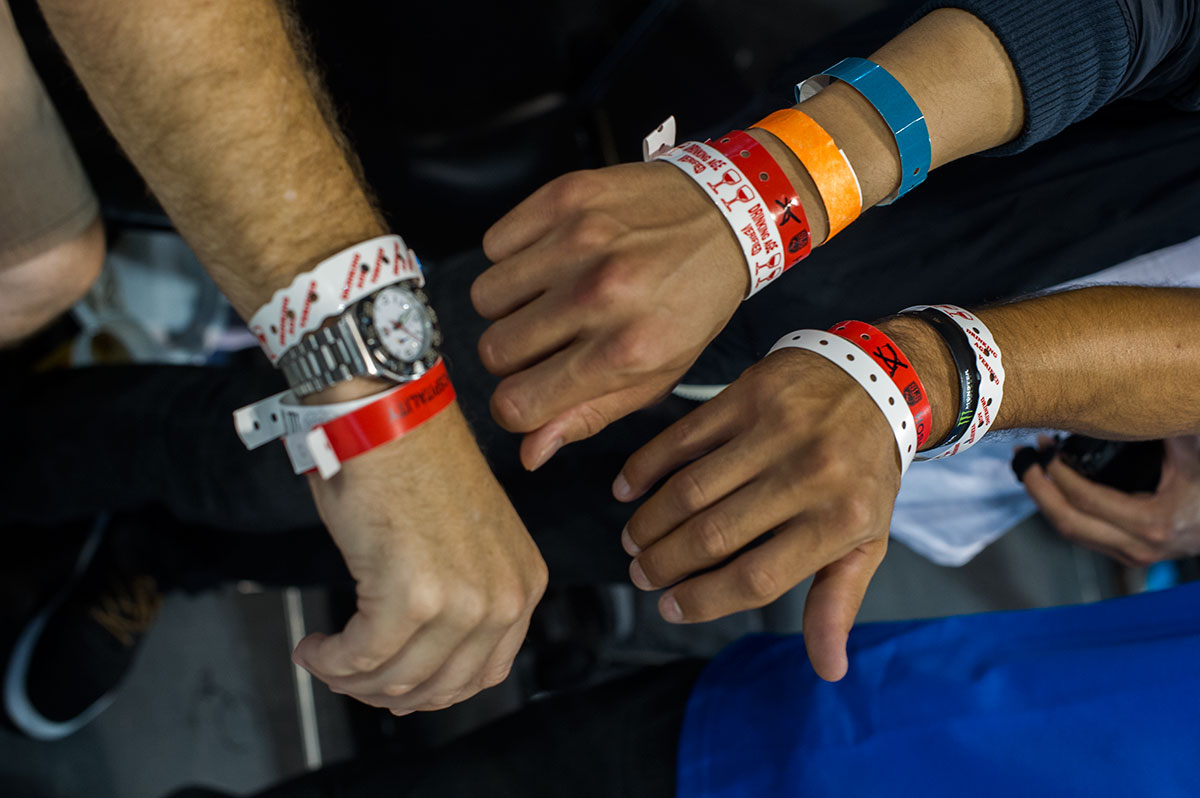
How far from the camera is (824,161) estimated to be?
25.3 inches

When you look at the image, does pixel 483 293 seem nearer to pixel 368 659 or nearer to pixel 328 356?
pixel 328 356

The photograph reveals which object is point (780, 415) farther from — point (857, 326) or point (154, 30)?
point (154, 30)

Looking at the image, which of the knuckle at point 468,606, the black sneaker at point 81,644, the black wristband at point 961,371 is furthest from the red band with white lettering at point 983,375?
the black sneaker at point 81,644

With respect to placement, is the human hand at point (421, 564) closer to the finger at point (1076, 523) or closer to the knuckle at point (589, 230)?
the knuckle at point (589, 230)

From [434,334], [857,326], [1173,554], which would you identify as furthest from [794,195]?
[1173,554]

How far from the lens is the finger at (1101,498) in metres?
0.97

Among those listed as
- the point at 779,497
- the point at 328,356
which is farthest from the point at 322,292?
the point at 779,497

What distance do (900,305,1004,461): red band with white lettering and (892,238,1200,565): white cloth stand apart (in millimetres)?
118

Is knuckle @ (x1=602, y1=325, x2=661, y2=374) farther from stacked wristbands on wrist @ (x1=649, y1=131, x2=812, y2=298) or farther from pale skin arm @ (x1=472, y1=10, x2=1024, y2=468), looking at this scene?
stacked wristbands on wrist @ (x1=649, y1=131, x2=812, y2=298)

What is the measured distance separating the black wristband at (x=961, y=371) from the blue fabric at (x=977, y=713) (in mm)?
209

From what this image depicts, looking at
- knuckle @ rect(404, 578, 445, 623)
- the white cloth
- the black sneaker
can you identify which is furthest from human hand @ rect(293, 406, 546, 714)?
the black sneaker

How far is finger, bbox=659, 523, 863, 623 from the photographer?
596 mm

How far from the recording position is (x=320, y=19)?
123 cm

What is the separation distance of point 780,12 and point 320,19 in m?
0.82
